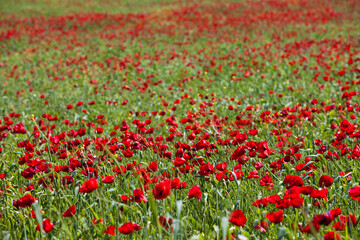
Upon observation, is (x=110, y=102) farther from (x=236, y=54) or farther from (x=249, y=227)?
(x=236, y=54)

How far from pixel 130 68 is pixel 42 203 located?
7873 mm

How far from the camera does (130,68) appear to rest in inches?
392

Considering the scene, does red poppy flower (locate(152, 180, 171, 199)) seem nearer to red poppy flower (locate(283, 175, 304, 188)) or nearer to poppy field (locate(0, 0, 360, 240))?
poppy field (locate(0, 0, 360, 240))

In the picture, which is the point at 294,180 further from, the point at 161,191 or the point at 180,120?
the point at 180,120

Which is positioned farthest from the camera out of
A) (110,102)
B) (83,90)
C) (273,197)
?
(83,90)

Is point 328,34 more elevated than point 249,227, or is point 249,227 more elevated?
point 328,34

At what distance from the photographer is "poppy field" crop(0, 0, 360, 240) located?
1975 millimetres

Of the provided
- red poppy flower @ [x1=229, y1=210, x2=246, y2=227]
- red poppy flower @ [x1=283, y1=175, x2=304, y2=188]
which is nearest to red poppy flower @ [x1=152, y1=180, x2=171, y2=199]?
red poppy flower @ [x1=229, y1=210, x2=246, y2=227]

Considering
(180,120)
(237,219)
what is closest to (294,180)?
(237,219)

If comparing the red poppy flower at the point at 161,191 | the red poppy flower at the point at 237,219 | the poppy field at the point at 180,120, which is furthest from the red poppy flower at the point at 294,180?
the red poppy flower at the point at 161,191

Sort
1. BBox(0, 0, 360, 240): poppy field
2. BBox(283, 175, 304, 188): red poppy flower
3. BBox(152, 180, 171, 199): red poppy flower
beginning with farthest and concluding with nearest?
BBox(0, 0, 360, 240): poppy field < BBox(283, 175, 304, 188): red poppy flower < BBox(152, 180, 171, 199): red poppy flower

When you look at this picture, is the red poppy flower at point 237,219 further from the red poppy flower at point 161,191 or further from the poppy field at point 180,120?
the red poppy flower at point 161,191

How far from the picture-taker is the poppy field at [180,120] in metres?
1.97

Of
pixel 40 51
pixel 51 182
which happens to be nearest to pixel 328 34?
pixel 40 51
